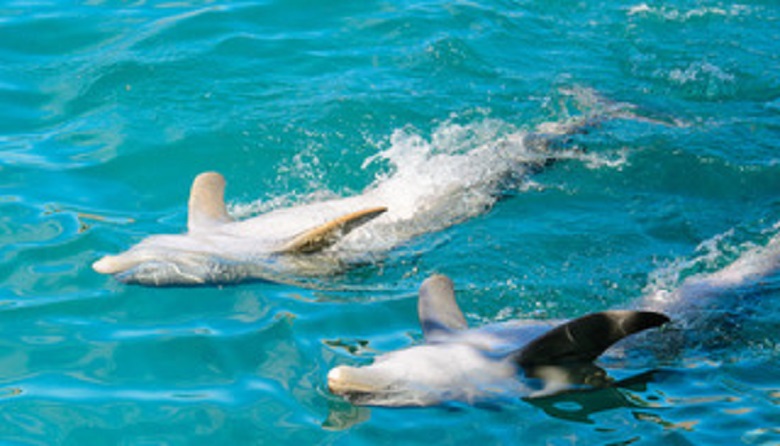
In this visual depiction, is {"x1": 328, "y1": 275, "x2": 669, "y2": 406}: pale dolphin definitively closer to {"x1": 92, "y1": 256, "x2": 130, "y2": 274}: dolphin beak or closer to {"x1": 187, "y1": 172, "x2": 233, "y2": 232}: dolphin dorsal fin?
{"x1": 92, "y1": 256, "x2": 130, "y2": 274}: dolphin beak

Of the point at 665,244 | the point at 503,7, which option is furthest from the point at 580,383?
the point at 503,7

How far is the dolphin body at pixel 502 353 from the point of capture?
18.2 ft

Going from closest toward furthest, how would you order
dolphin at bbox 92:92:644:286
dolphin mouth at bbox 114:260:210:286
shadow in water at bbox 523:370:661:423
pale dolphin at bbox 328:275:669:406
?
pale dolphin at bbox 328:275:669:406, shadow in water at bbox 523:370:661:423, dolphin mouth at bbox 114:260:210:286, dolphin at bbox 92:92:644:286

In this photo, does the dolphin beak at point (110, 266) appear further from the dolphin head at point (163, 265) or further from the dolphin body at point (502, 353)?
the dolphin body at point (502, 353)

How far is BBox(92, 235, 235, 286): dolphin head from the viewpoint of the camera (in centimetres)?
696

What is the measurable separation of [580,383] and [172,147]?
4.79m

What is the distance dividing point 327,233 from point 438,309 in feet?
3.65

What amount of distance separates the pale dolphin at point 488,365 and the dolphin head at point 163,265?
1.73m

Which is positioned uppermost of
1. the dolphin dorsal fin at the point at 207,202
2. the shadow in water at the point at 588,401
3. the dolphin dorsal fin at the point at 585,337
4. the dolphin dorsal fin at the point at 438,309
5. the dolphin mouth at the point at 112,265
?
the dolphin dorsal fin at the point at 207,202

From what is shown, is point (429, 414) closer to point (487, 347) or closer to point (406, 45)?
point (487, 347)

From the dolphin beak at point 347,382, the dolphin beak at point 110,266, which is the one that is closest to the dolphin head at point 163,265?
the dolphin beak at point 110,266

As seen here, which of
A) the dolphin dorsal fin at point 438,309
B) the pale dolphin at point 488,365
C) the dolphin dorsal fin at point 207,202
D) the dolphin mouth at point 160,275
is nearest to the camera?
the pale dolphin at point 488,365

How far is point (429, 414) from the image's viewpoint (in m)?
5.59

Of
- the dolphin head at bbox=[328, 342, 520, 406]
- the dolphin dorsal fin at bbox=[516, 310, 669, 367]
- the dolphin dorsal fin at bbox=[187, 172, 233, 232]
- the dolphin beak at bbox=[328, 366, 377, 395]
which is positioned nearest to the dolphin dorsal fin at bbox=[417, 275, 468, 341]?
the dolphin head at bbox=[328, 342, 520, 406]
